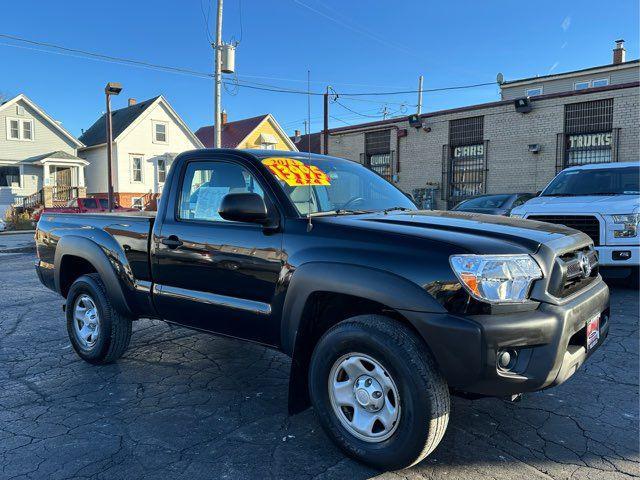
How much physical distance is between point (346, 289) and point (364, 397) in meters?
0.59

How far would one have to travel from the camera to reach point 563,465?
2.82 metres

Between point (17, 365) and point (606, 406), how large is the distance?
15.8 feet

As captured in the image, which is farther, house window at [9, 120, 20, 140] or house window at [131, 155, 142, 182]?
house window at [131, 155, 142, 182]

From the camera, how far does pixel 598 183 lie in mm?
7812

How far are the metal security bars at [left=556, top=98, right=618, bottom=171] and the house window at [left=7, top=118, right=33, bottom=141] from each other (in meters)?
31.2

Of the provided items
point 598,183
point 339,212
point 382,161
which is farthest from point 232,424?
point 382,161

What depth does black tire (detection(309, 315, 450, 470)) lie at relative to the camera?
254cm

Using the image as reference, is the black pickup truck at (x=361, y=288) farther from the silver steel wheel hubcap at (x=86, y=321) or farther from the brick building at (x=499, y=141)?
the brick building at (x=499, y=141)

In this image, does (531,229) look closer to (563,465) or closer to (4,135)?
(563,465)

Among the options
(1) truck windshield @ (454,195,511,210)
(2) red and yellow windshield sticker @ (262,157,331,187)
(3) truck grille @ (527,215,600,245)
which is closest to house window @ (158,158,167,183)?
(1) truck windshield @ (454,195,511,210)

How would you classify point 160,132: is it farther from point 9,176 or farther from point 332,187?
point 332,187

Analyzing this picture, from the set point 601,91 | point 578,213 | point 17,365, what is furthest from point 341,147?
point 17,365

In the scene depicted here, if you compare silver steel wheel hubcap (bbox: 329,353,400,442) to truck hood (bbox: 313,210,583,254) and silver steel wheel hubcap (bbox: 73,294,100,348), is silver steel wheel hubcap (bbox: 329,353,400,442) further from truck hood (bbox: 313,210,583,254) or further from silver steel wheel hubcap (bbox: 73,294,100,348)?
silver steel wheel hubcap (bbox: 73,294,100,348)

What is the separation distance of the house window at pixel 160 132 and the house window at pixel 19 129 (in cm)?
757
